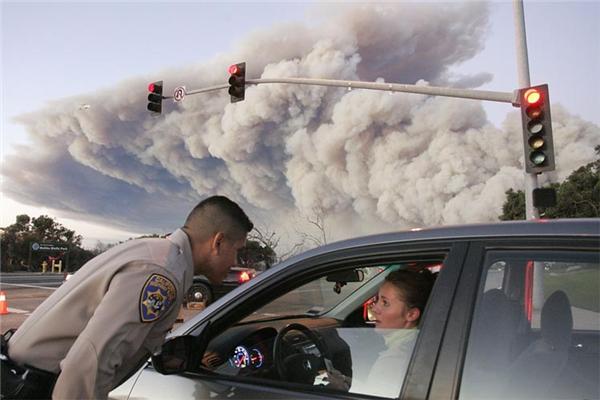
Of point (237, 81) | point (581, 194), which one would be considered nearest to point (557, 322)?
point (237, 81)

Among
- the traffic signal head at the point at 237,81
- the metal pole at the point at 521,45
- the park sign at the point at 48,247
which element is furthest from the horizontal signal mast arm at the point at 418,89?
the park sign at the point at 48,247

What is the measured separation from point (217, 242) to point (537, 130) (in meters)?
7.62

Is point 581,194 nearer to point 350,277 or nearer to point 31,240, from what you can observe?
point 350,277

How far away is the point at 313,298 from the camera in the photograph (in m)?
2.31

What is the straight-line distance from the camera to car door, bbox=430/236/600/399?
1320mm

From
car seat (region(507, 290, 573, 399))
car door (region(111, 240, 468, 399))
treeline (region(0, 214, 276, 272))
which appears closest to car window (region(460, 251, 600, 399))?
car seat (region(507, 290, 573, 399))

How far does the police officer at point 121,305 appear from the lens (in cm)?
156

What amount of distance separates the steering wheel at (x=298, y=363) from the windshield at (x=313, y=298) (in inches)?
6.3

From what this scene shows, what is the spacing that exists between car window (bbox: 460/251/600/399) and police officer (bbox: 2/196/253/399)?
101cm

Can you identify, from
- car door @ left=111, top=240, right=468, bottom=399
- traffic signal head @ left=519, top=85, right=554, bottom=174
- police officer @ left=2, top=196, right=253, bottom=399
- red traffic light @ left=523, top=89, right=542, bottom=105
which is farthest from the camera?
red traffic light @ left=523, top=89, right=542, bottom=105

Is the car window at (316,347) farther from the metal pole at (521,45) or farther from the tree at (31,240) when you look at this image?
the tree at (31,240)

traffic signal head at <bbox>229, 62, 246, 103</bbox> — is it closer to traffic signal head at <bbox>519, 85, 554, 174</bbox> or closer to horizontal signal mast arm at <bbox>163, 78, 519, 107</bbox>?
horizontal signal mast arm at <bbox>163, 78, 519, 107</bbox>

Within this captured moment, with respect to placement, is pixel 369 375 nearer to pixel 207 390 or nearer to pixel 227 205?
pixel 207 390

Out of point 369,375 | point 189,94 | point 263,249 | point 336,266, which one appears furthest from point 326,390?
point 263,249
